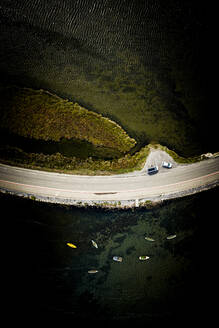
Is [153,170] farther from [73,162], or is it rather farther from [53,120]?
[53,120]

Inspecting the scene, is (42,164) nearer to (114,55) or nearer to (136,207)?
(136,207)

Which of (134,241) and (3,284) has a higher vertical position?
(134,241)

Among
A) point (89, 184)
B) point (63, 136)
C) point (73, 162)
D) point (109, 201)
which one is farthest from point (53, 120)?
point (109, 201)

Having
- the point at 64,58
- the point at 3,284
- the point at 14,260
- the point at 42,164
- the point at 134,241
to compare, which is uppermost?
the point at 64,58

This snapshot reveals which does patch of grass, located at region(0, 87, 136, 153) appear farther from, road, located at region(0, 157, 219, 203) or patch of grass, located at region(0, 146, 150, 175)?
road, located at region(0, 157, 219, 203)

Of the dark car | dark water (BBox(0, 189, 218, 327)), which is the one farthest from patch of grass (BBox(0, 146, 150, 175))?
dark water (BBox(0, 189, 218, 327))

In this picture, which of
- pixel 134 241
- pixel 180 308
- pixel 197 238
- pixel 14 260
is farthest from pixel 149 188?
pixel 14 260

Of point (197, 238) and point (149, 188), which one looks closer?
point (149, 188)
